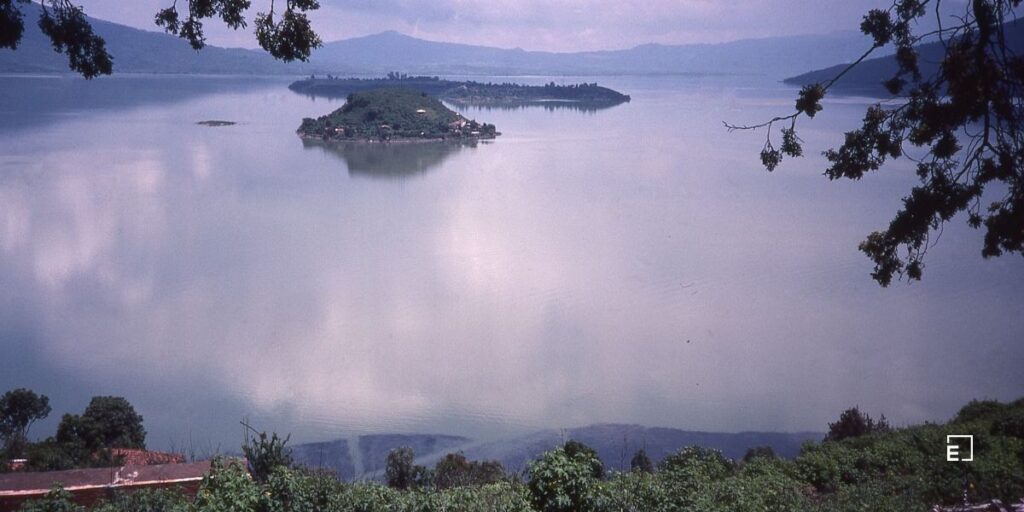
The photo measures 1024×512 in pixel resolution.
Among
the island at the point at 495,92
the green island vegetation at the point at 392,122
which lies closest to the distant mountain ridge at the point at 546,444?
the green island vegetation at the point at 392,122

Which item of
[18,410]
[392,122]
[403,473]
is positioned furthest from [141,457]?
[392,122]

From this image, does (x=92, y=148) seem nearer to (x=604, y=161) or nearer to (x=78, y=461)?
(x=604, y=161)

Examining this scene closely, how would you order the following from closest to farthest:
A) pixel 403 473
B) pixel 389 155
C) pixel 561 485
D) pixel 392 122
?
pixel 561 485
pixel 403 473
pixel 389 155
pixel 392 122

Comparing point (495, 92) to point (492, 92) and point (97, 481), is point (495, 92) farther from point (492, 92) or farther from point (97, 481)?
point (97, 481)

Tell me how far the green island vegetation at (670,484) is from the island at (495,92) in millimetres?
47467

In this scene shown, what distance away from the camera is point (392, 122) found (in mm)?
35656

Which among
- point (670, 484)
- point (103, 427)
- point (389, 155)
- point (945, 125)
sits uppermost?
point (389, 155)

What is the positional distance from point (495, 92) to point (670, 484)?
58.5 m

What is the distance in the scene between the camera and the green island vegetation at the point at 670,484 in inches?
113

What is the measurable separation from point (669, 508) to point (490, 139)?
31315 millimetres

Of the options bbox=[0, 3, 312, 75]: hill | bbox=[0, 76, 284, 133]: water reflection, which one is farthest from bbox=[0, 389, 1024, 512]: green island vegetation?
bbox=[0, 3, 312, 75]: hill

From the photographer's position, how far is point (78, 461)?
5.61m

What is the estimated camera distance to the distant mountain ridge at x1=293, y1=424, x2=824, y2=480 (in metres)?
7.62

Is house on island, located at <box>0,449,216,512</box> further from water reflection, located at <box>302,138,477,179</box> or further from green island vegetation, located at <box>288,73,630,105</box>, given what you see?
green island vegetation, located at <box>288,73,630,105</box>
